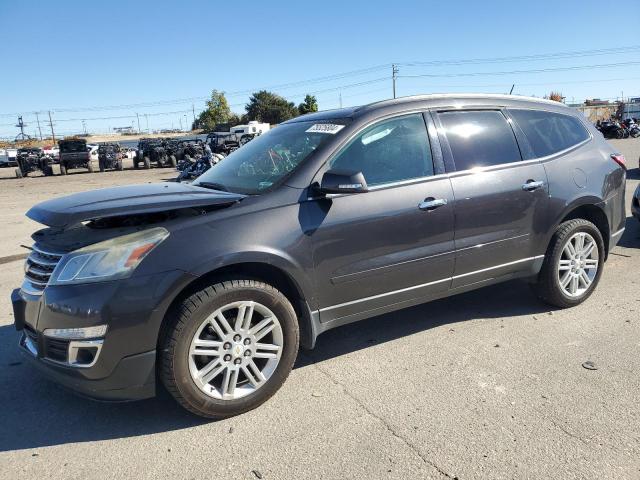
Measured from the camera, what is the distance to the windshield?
339 centimetres

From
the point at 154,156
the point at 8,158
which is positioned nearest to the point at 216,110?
the point at 8,158

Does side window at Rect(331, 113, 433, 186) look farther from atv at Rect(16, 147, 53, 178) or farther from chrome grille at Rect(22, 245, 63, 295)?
atv at Rect(16, 147, 53, 178)

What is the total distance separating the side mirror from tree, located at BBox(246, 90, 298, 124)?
89.1 m

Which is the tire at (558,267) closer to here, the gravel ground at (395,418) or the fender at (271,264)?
the gravel ground at (395,418)

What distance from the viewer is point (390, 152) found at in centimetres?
352

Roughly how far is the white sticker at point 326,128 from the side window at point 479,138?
82cm

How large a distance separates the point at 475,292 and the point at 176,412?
3.16 metres

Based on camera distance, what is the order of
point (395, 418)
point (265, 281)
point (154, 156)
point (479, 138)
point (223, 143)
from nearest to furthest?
point (395, 418) < point (265, 281) < point (479, 138) < point (223, 143) < point (154, 156)

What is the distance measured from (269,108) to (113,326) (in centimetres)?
9269

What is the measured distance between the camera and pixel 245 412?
2990mm

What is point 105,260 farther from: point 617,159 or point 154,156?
point 154,156

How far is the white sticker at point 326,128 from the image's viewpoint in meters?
3.45

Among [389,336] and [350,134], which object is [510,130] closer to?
[350,134]

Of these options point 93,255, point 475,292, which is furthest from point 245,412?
point 475,292
